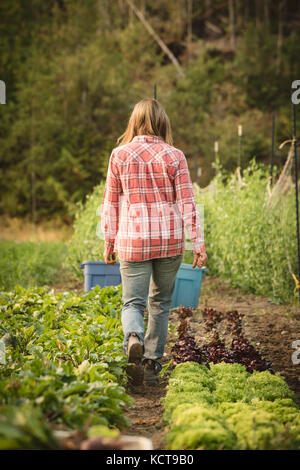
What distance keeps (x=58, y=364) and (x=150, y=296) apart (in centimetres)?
77

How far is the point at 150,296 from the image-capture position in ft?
10.2

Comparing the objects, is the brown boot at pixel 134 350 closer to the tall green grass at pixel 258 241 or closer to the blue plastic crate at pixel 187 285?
the blue plastic crate at pixel 187 285

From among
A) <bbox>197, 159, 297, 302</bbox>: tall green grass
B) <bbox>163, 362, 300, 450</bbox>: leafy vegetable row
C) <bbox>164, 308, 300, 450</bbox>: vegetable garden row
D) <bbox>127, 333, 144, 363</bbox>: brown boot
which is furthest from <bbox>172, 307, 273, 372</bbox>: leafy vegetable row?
<bbox>197, 159, 297, 302</bbox>: tall green grass

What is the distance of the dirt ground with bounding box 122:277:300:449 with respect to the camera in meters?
2.47

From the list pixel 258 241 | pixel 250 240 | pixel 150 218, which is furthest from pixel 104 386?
pixel 250 240

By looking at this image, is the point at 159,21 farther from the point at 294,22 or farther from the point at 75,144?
the point at 75,144

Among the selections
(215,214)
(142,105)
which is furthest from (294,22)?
(142,105)

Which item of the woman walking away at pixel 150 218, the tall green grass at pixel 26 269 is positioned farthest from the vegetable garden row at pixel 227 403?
the tall green grass at pixel 26 269

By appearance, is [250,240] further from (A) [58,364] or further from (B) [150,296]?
(A) [58,364]

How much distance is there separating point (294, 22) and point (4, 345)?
2602 cm

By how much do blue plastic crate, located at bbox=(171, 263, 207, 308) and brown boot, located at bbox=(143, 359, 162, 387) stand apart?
196 centimetres

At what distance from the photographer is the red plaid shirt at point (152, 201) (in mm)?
2918

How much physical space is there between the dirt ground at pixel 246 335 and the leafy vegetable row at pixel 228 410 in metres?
0.15

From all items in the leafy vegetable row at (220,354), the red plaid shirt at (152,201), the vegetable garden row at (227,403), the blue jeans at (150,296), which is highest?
the red plaid shirt at (152,201)
